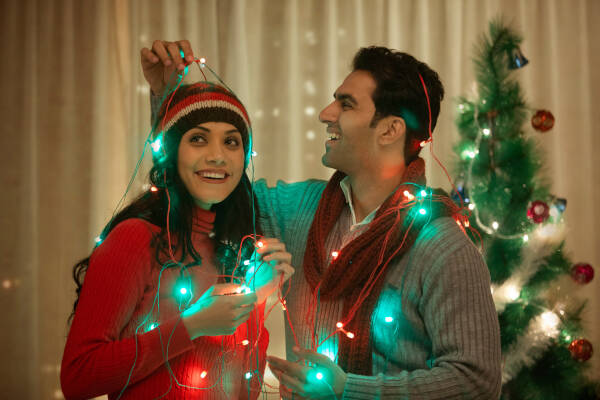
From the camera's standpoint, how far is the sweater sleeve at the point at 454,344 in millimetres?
1386

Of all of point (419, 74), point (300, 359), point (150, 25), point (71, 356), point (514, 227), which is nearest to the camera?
point (71, 356)

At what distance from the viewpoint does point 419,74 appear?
1802 millimetres

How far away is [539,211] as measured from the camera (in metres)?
2.34

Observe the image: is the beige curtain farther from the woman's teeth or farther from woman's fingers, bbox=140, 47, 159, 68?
the woman's teeth

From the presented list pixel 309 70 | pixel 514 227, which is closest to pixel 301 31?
pixel 309 70

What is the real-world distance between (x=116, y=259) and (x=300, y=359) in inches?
21.9

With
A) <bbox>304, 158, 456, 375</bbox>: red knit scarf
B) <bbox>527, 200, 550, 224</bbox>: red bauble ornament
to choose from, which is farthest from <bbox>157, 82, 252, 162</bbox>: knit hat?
<bbox>527, 200, 550, 224</bbox>: red bauble ornament

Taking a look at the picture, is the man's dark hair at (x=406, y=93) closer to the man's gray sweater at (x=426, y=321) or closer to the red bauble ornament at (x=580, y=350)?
the man's gray sweater at (x=426, y=321)

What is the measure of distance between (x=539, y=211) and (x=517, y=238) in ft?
0.52

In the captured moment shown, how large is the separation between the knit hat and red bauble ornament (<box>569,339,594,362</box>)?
6.27 feet

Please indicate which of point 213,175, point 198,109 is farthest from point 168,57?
point 213,175

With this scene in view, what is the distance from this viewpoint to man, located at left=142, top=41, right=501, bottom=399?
4.59 ft

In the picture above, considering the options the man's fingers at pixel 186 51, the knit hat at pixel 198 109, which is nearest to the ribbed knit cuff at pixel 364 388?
the knit hat at pixel 198 109

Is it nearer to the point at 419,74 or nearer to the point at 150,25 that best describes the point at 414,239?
the point at 419,74
